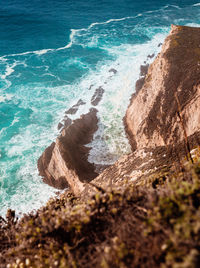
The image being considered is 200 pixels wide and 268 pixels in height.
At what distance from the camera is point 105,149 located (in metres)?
21.4

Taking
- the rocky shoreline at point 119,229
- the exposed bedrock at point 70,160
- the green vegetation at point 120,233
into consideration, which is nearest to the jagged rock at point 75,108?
the exposed bedrock at point 70,160

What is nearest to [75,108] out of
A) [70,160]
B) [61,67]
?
[70,160]

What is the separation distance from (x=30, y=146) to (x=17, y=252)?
2160cm

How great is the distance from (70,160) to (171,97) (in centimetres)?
990

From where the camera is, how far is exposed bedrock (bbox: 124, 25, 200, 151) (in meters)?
15.5

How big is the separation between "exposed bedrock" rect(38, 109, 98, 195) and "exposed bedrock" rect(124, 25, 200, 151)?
5167 millimetres

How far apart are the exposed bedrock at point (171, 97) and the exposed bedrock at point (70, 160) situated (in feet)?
17.0

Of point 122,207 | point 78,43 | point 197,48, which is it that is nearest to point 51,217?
point 122,207

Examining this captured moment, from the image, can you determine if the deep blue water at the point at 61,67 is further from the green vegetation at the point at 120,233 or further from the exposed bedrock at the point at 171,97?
the green vegetation at the point at 120,233

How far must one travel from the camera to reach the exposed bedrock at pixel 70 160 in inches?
680

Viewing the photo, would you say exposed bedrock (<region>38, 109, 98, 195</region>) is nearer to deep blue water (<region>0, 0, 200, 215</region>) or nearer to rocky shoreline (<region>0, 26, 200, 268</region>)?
deep blue water (<region>0, 0, 200, 215</region>)

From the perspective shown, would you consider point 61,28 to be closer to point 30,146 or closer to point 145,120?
point 30,146

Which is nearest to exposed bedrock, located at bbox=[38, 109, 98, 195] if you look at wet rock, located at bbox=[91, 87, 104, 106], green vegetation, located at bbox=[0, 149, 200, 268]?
wet rock, located at bbox=[91, 87, 104, 106]

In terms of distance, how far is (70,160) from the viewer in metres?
17.5
